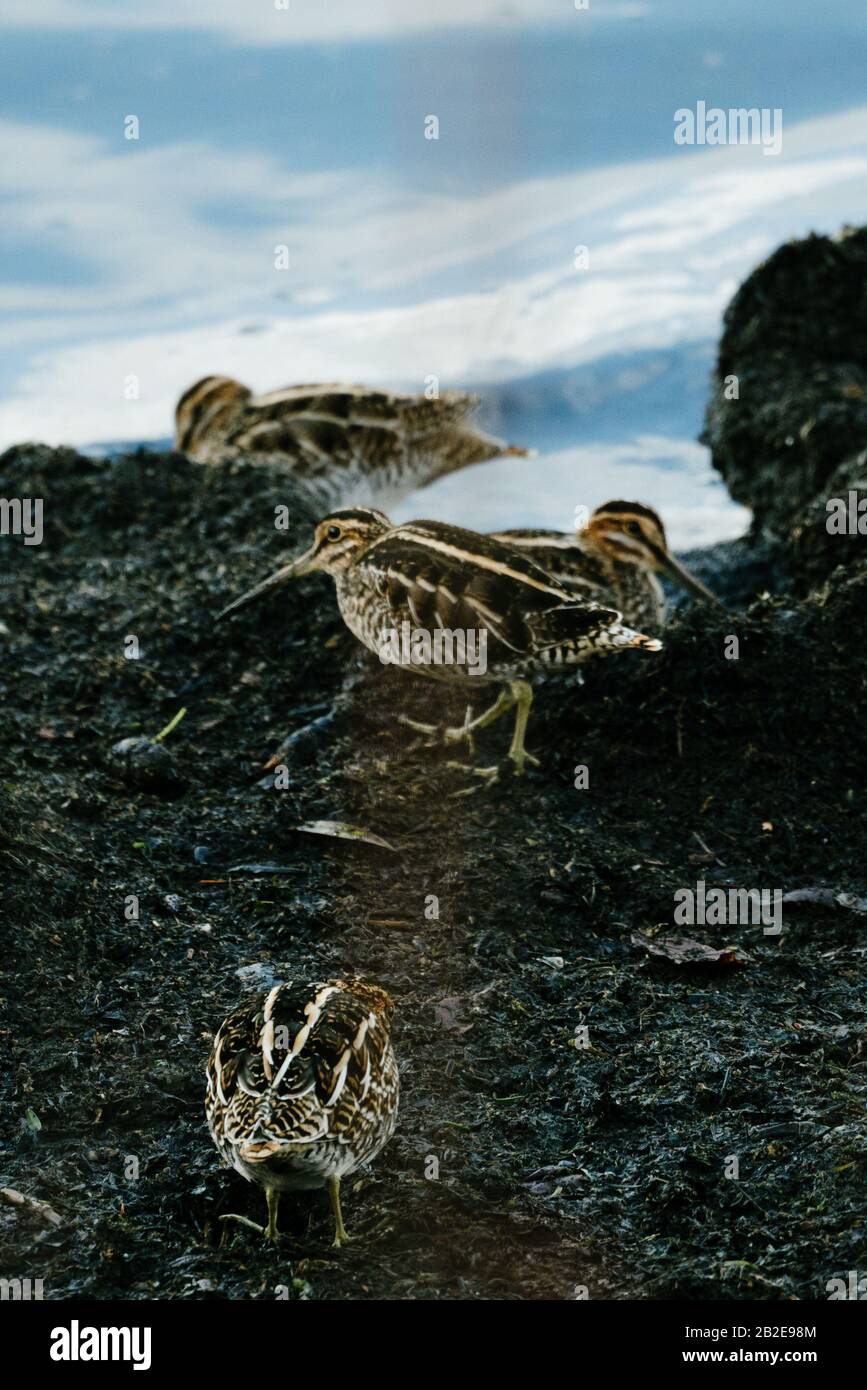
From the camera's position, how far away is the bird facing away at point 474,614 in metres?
6.47

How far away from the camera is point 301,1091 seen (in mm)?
3869

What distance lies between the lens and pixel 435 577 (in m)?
6.65

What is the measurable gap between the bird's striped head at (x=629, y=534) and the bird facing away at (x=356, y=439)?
309 cm

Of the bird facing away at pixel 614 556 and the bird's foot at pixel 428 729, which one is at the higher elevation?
the bird facing away at pixel 614 556

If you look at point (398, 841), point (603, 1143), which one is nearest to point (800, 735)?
point (398, 841)

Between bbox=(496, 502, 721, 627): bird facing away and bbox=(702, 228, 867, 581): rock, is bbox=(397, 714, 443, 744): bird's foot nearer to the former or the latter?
bbox=(496, 502, 721, 627): bird facing away

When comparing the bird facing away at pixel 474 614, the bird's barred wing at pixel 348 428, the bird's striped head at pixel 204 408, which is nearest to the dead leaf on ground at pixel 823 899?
the bird facing away at pixel 474 614

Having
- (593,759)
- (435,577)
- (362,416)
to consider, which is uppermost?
(362,416)

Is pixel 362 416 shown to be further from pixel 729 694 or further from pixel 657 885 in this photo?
pixel 657 885

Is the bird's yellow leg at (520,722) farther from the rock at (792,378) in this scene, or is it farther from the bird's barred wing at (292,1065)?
the rock at (792,378)

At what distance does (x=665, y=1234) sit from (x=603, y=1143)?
0.45m

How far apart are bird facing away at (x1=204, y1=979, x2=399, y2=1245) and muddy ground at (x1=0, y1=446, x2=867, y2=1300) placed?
0.27 metres

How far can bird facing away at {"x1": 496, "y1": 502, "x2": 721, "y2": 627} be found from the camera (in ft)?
25.2

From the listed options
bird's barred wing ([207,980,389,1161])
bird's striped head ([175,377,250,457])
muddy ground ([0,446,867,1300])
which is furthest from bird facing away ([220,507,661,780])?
bird's striped head ([175,377,250,457])
